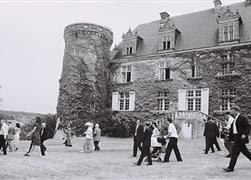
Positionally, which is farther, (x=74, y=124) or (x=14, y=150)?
(x=74, y=124)

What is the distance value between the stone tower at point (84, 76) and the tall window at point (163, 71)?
17.6 feet

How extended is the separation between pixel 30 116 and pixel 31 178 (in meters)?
27.6

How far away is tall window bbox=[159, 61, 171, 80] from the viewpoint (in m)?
26.5

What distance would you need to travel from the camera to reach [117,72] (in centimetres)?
2905

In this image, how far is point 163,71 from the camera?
26.7 m

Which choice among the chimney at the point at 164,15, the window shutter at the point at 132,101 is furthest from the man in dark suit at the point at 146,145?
the chimney at the point at 164,15

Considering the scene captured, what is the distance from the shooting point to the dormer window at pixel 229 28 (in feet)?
76.6

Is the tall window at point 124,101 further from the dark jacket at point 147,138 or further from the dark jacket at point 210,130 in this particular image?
the dark jacket at point 147,138

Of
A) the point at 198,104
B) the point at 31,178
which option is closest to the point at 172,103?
the point at 198,104

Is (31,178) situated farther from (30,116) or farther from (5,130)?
(30,116)

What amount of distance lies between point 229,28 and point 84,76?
41.3 feet

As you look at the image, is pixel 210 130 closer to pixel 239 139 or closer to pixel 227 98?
pixel 239 139

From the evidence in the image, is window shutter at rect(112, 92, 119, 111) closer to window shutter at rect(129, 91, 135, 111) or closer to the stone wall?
the stone wall

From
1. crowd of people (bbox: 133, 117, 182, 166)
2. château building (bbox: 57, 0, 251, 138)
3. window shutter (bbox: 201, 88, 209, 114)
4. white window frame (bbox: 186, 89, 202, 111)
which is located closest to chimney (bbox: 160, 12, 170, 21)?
château building (bbox: 57, 0, 251, 138)
